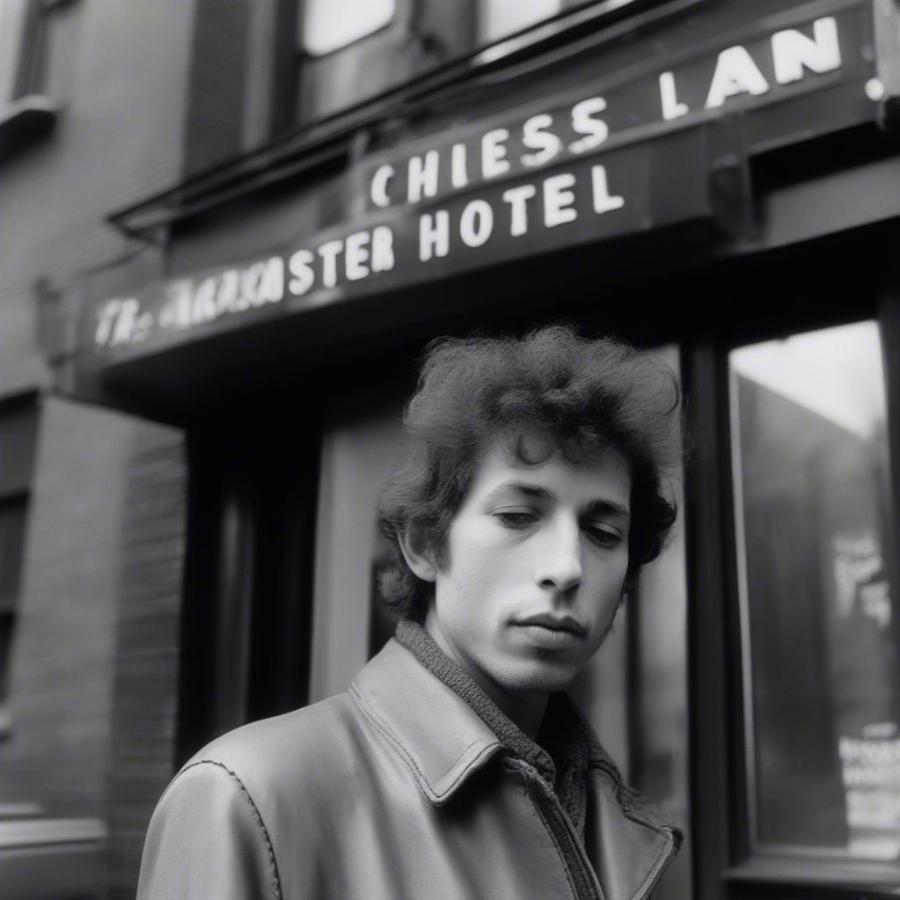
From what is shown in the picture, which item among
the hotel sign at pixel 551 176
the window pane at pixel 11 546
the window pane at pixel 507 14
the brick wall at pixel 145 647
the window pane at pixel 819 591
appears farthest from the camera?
the window pane at pixel 11 546

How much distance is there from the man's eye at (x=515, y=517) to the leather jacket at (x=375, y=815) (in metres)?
0.27

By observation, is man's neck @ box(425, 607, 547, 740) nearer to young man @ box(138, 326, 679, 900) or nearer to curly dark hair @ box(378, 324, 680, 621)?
young man @ box(138, 326, 679, 900)

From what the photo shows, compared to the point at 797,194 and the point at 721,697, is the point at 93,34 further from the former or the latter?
the point at 721,697

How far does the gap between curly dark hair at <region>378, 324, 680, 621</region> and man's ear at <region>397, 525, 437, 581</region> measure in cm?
1

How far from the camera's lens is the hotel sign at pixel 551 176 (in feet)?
11.5

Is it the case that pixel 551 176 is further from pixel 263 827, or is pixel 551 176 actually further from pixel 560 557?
pixel 263 827

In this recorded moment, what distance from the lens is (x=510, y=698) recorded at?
1.83 meters

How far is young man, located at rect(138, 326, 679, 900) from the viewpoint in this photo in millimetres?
1535

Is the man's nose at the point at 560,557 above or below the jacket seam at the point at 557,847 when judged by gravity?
above

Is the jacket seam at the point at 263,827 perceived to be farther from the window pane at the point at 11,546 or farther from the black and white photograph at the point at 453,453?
the window pane at the point at 11,546

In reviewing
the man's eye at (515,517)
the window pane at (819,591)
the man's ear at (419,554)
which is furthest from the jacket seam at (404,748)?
the window pane at (819,591)

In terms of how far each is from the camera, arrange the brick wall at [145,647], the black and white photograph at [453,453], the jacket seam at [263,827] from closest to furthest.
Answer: the jacket seam at [263,827] < the black and white photograph at [453,453] < the brick wall at [145,647]

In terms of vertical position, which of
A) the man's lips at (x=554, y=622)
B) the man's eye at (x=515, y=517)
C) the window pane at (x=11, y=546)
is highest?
the window pane at (x=11, y=546)

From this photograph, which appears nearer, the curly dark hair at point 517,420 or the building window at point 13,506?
the curly dark hair at point 517,420
